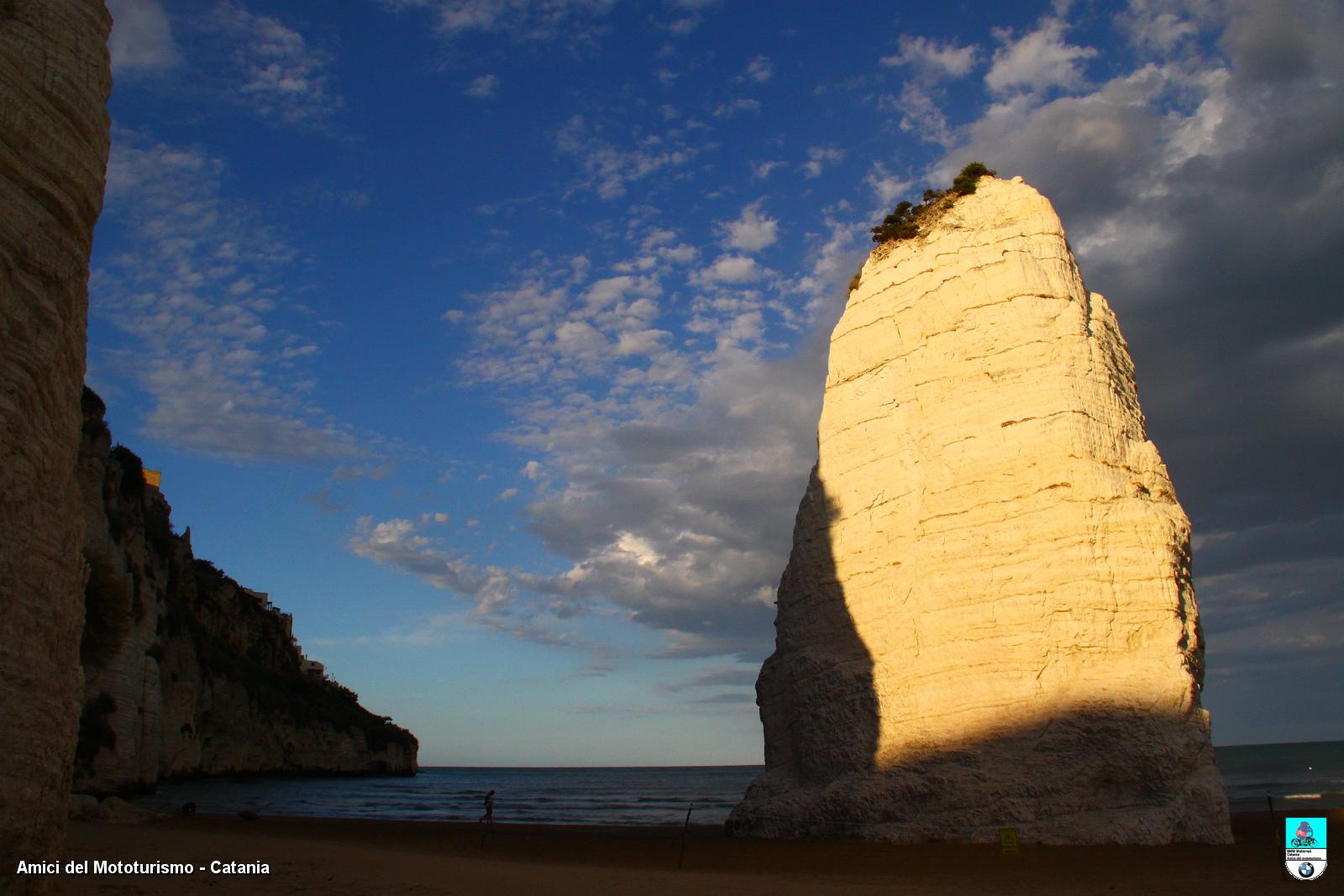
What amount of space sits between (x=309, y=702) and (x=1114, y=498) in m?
68.7

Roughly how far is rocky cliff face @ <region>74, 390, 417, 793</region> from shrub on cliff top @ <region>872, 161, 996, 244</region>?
74.0 ft

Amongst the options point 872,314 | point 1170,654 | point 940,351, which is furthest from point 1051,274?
point 1170,654

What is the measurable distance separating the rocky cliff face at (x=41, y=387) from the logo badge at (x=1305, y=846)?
1222 centimetres

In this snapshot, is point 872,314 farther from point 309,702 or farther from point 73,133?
point 309,702

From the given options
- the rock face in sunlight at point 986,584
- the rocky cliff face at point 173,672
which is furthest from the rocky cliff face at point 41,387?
the rocky cliff face at point 173,672

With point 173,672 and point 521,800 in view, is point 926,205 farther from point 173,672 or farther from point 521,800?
point 521,800

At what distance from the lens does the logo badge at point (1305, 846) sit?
29.6 ft

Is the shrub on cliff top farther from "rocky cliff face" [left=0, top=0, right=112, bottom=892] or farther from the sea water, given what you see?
the sea water

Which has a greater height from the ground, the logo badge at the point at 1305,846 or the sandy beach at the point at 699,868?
the logo badge at the point at 1305,846

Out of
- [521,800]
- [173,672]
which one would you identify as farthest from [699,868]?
[521,800]

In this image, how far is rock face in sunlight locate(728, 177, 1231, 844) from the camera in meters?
13.6

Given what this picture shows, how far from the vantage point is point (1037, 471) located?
1519cm

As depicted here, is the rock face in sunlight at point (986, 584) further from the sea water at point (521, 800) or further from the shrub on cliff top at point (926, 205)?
the sea water at point (521, 800)

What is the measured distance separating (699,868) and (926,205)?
14.6 m
